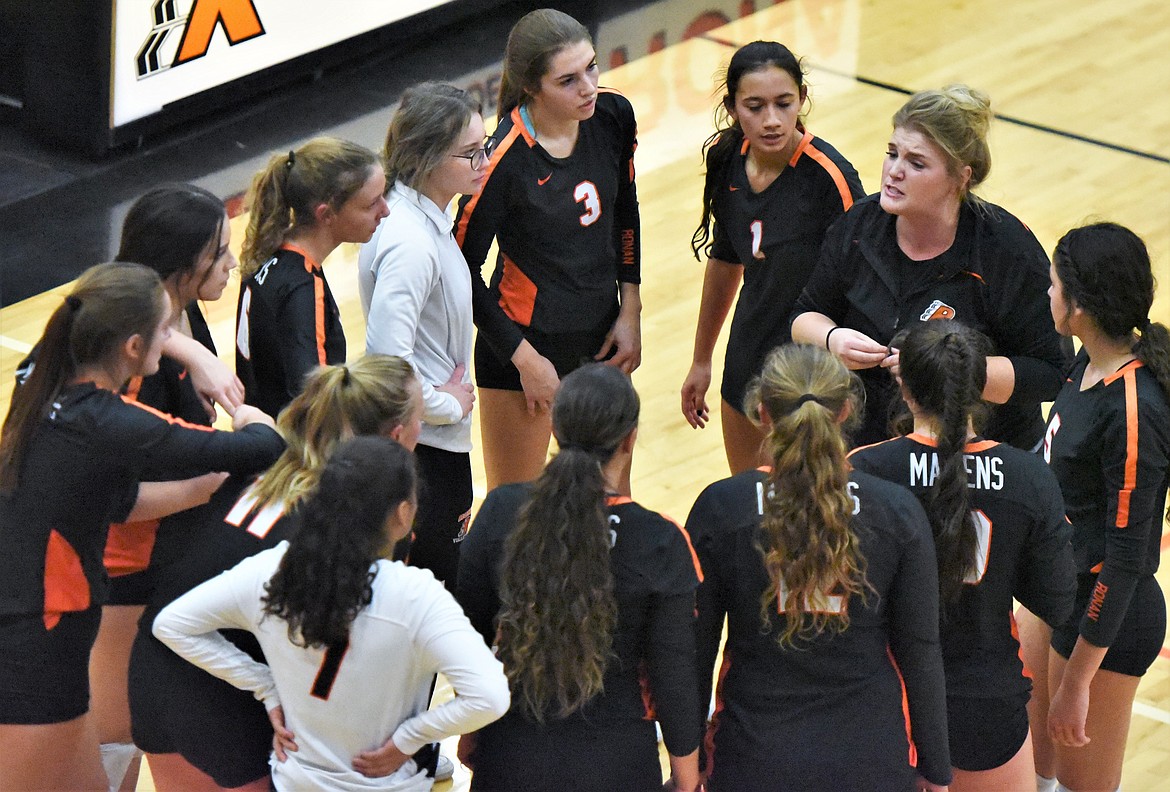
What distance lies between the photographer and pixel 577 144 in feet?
13.5

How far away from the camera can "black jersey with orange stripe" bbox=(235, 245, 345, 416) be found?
10.5 feet

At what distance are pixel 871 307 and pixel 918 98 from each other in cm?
50

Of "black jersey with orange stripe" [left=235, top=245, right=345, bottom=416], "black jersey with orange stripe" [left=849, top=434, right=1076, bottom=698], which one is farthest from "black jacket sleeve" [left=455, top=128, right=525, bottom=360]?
"black jersey with orange stripe" [left=849, top=434, right=1076, bottom=698]

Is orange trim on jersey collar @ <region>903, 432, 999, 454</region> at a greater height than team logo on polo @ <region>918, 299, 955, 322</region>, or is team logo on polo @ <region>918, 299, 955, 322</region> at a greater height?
orange trim on jersey collar @ <region>903, 432, 999, 454</region>

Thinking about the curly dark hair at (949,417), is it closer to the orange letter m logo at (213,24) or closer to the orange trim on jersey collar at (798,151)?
the orange trim on jersey collar at (798,151)

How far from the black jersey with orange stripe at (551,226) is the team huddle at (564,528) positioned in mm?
292

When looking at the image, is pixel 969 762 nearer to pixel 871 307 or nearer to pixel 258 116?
pixel 871 307

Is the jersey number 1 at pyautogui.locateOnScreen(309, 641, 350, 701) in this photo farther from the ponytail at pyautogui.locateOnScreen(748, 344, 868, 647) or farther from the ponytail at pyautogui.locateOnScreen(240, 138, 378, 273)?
the ponytail at pyautogui.locateOnScreen(240, 138, 378, 273)

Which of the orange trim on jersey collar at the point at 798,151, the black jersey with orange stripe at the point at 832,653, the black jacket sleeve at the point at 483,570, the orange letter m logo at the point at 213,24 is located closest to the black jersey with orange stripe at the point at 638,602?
the black jacket sleeve at the point at 483,570

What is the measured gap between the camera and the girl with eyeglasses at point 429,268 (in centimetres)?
347

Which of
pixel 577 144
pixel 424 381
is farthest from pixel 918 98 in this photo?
pixel 424 381

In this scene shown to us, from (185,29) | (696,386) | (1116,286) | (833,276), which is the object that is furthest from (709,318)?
(185,29)

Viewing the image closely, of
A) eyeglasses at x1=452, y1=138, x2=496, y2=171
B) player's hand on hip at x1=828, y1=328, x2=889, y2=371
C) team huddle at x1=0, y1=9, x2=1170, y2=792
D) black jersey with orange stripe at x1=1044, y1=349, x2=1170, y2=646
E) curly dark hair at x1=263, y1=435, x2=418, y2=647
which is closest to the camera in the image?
curly dark hair at x1=263, y1=435, x2=418, y2=647

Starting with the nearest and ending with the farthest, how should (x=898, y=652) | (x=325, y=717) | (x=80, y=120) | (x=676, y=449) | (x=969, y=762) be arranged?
(x=325, y=717)
(x=898, y=652)
(x=969, y=762)
(x=676, y=449)
(x=80, y=120)
